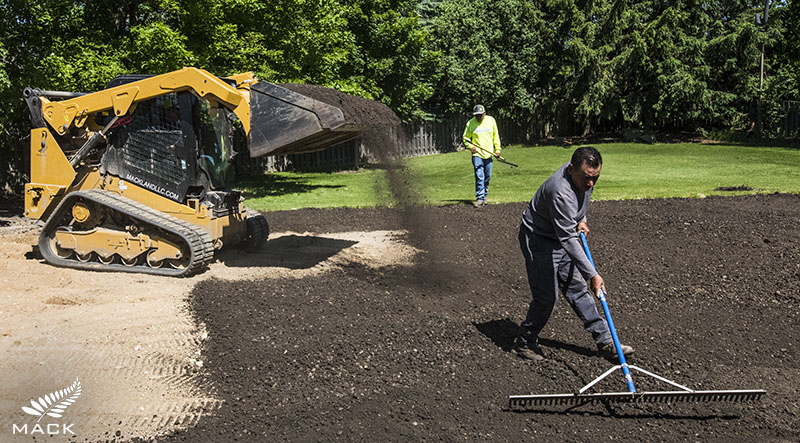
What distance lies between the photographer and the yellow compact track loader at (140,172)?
29.1 feet

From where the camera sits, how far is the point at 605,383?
17.9 ft

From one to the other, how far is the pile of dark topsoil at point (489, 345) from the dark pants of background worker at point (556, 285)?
34 cm

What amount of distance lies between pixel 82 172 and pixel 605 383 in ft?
25.4

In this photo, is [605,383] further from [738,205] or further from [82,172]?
[738,205]

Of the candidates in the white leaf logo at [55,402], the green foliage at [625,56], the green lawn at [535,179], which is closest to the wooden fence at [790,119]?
the green foliage at [625,56]

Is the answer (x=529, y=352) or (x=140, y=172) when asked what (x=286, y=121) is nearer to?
(x=140, y=172)

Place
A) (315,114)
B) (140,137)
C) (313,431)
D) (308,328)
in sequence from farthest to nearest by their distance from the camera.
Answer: (140,137)
(315,114)
(308,328)
(313,431)

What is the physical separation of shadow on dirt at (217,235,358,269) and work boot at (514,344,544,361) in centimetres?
401

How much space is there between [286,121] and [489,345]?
11.5ft

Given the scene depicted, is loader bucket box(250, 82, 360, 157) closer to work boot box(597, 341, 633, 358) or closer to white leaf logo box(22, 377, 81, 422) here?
white leaf logo box(22, 377, 81, 422)

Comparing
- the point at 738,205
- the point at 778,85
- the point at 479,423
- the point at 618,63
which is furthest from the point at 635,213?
the point at 778,85

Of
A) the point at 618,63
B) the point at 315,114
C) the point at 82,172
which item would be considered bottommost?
the point at 82,172

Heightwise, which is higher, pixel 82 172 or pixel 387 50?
pixel 387 50

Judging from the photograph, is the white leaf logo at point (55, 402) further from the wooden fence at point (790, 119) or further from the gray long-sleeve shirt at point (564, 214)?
the wooden fence at point (790, 119)
